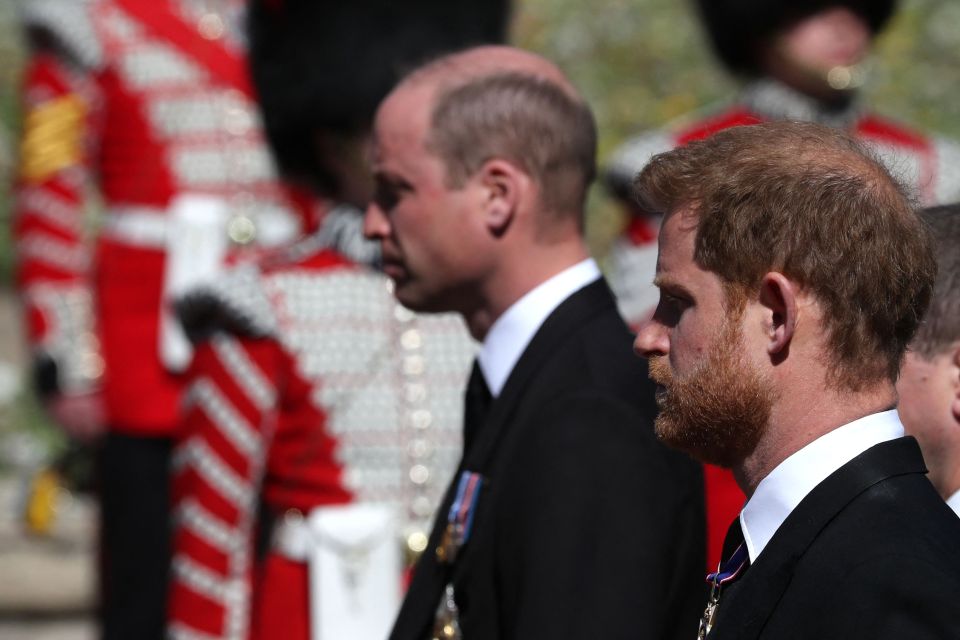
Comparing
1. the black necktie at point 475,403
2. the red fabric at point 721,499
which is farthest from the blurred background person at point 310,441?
the black necktie at point 475,403

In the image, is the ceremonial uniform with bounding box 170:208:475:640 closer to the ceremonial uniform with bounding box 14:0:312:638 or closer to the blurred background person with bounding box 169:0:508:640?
the blurred background person with bounding box 169:0:508:640

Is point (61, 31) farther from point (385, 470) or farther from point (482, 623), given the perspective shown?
point (482, 623)

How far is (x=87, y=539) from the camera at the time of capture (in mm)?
6758

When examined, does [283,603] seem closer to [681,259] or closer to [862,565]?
[681,259]

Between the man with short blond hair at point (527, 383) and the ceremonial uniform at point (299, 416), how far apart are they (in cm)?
66

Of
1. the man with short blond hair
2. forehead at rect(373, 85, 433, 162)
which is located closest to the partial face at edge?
the man with short blond hair

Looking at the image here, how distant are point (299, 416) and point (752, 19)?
2.10 m

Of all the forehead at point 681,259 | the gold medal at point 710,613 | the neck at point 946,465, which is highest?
the forehead at point 681,259

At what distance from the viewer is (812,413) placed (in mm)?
1806

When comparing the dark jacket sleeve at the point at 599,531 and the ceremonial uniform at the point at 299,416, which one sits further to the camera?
the ceremonial uniform at the point at 299,416

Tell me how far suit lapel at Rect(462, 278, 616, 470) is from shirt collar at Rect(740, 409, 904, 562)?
74 cm

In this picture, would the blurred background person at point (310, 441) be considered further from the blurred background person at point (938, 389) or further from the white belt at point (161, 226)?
the blurred background person at point (938, 389)

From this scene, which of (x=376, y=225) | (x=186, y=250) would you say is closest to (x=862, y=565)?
(x=376, y=225)

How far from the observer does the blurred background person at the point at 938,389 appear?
7.53 feet
